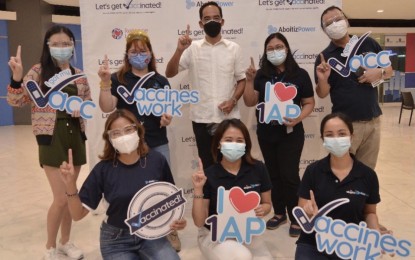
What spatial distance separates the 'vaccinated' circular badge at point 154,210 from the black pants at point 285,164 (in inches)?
49.2

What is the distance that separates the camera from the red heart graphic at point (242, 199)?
212cm

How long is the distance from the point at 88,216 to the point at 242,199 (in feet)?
6.96

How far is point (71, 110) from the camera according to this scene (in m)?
2.45

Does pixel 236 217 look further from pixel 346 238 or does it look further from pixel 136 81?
pixel 136 81

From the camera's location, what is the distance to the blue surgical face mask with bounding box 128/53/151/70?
2.68 meters

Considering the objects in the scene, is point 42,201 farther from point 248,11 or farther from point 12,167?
point 248,11

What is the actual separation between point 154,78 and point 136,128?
0.75 meters

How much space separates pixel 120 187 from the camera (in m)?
2.06

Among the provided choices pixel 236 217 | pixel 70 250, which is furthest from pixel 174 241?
pixel 236 217

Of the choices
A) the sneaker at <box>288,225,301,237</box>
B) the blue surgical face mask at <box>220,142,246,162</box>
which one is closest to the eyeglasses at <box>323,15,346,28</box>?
the blue surgical face mask at <box>220,142,246,162</box>

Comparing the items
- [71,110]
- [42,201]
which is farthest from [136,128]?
[42,201]

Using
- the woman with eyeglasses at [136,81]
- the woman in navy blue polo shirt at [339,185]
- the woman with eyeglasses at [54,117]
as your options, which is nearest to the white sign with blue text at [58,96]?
the woman with eyeglasses at [54,117]

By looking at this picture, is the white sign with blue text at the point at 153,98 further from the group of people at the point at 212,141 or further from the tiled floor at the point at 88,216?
the tiled floor at the point at 88,216

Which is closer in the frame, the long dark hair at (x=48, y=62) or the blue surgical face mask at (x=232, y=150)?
the blue surgical face mask at (x=232, y=150)
